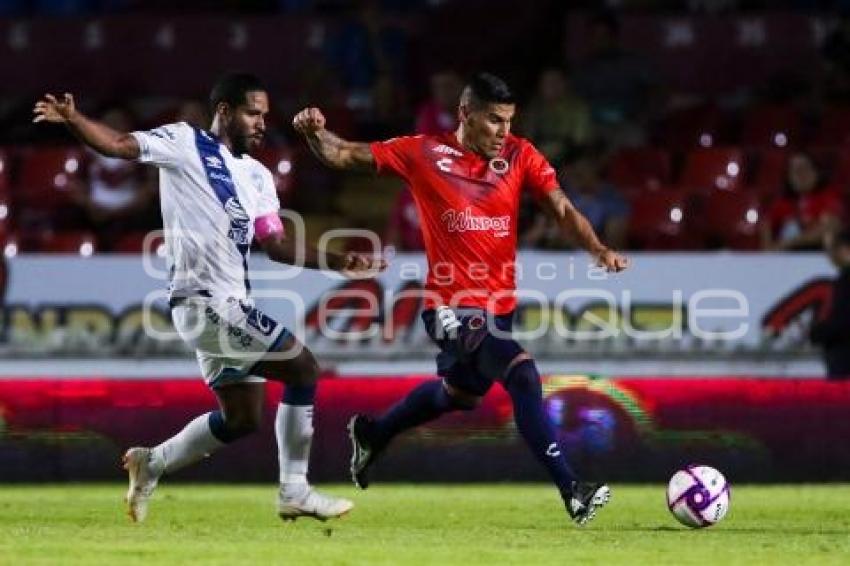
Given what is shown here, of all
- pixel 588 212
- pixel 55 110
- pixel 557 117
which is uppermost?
pixel 55 110

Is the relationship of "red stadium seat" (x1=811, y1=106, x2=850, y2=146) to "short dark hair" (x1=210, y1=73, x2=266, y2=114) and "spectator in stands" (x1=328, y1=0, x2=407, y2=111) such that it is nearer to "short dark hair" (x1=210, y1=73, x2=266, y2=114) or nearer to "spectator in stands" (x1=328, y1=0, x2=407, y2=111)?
"spectator in stands" (x1=328, y1=0, x2=407, y2=111)

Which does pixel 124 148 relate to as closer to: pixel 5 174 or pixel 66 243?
pixel 66 243

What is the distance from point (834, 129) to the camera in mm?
17828

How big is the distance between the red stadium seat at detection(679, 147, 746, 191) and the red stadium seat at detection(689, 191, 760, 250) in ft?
0.76

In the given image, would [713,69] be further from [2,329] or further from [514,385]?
[514,385]

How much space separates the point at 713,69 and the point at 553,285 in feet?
12.6

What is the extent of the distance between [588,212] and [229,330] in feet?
20.5

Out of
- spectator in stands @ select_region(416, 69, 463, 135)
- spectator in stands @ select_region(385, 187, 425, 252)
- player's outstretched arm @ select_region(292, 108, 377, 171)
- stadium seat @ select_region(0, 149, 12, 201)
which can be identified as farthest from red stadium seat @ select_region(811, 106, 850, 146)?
player's outstretched arm @ select_region(292, 108, 377, 171)

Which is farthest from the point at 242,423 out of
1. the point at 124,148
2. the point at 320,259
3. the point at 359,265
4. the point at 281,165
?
the point at 281,165

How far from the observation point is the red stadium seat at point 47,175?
18.2 meters

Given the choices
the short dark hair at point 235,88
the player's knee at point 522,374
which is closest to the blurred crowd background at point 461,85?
the player's knee at point 522,374

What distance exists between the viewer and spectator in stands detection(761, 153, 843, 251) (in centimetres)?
1634

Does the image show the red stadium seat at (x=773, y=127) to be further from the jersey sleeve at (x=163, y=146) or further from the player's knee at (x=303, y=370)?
the jersey sleeve at (x=163, y=146)

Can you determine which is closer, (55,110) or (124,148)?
(55,110)
